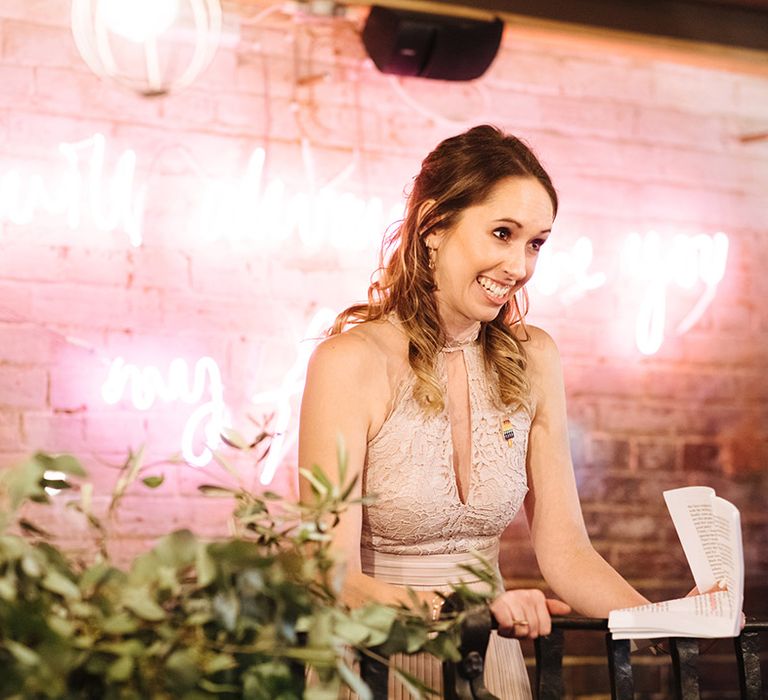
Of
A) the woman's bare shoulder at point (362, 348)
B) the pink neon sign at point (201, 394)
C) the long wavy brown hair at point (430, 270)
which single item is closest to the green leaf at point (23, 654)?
the woman's bare shoulder at point (362, 348)

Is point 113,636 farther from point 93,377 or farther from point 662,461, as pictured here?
point 662,461

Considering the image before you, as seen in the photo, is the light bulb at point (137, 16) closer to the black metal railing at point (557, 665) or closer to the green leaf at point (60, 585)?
the black metal railing at point (557, 665)

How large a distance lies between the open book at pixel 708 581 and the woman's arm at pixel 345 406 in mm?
551

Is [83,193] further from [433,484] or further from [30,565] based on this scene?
[30,565]

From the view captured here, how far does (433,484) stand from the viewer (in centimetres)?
198

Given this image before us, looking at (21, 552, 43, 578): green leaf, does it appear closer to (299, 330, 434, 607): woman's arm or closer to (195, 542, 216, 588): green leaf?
(195, 542, 216, 588): green leaf

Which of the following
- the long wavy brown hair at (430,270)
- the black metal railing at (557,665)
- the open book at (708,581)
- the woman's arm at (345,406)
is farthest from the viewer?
the long wavy brown hair at (430,270)

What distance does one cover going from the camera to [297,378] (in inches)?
131

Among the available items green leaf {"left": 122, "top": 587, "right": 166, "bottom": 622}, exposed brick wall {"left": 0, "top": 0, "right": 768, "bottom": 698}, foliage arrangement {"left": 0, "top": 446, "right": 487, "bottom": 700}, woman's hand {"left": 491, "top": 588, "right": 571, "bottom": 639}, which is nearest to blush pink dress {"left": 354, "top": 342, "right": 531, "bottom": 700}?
woman's hand {"left": 491, "top": 588, "right": 571, "bottom": 639}

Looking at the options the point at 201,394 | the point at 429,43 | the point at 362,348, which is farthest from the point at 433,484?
the point at 429,43

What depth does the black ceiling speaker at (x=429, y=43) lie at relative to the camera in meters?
3.33

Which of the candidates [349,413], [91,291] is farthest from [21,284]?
[349,413]

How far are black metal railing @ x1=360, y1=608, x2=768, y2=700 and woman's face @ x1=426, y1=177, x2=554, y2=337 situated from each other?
79cm

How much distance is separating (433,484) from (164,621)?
3.61 feet
